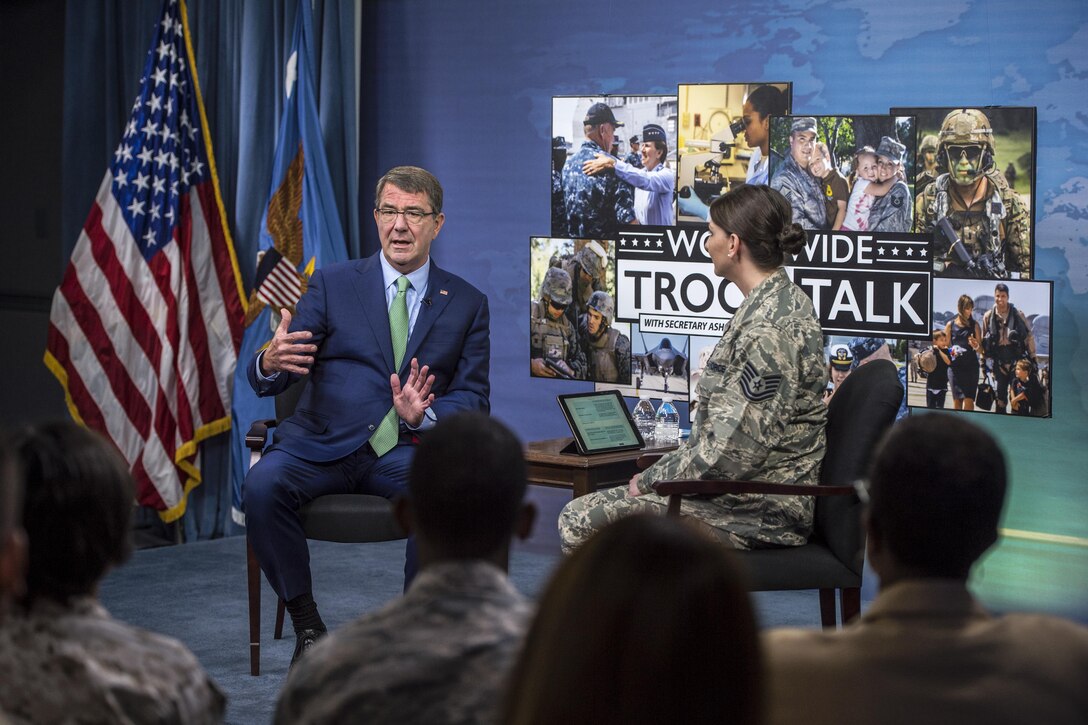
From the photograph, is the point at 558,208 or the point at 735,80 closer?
the point at 735,80

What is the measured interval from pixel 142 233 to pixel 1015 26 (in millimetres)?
3456

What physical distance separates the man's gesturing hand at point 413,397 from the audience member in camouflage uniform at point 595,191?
1568mm

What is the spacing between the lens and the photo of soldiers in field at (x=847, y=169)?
4.64 m

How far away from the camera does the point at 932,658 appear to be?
4.94 feet

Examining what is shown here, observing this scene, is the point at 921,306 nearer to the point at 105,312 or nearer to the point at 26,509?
the point at 105,312

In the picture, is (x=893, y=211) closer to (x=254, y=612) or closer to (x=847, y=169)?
(x=847, y=169)

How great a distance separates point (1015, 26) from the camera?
440cm

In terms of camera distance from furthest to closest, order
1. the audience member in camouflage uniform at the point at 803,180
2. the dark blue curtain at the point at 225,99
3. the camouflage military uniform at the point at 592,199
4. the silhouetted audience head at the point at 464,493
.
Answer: the dark blue curtain at the point at 225,99 < the camouflage military uniform at the point at 592,199 < the audience member in camouflage uniform at the point at 803,180 < the silhouetted audience head at the point at 464,493

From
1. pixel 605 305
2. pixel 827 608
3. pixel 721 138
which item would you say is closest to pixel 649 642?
pixel 827 608

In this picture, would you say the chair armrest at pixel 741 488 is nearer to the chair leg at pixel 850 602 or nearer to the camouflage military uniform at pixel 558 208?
the chair leg at pixel 850 602

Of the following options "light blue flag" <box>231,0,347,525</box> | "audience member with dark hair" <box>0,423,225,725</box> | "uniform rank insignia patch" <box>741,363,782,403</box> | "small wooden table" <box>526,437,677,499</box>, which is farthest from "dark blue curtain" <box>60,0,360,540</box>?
"audience member with dark hair" <box>0,423,225,725</box>

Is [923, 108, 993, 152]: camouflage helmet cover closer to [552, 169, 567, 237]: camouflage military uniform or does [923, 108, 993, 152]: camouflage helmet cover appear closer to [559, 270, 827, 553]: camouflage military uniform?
[559, 270, 827, 553]: camouflage military uniform

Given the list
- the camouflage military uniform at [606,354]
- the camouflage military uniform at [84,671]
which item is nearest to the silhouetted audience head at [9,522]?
the camouflage military uniform at [84,671]

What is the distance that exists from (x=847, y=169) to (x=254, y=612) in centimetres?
246
